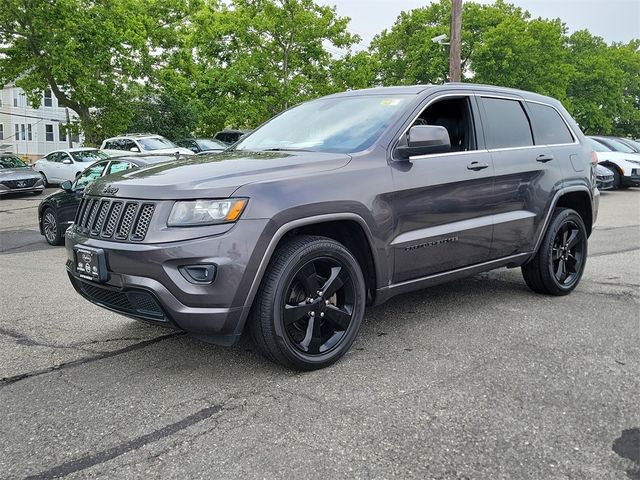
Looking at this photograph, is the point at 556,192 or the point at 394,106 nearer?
the point at 394,106

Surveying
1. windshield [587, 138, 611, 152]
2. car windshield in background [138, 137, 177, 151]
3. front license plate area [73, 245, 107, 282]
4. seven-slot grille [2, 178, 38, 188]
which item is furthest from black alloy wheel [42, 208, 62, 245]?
windshield [587, 138, 611, 152]

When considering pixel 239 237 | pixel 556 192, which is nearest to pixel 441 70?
pixel 556 192

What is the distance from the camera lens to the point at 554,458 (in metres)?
2.65

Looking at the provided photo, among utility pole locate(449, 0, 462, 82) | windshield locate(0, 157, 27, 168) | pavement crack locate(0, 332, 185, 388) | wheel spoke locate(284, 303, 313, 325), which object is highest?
utility pole locate(449, 0, 462, 82)

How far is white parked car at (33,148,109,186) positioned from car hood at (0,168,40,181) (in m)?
0.78

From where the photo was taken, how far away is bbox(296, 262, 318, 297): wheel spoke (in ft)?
11.6

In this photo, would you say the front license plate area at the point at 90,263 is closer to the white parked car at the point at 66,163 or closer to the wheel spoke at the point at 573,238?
the wheel spoke at the point at 573,238

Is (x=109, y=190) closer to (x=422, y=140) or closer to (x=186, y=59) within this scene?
(x=422, y=140)

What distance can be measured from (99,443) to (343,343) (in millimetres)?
1553

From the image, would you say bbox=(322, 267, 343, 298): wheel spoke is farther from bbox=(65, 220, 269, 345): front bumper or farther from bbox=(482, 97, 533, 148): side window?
bbox=(482, 97, 533, 148): side window

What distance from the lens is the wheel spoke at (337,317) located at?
3.67 m

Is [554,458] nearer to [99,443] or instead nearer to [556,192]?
[99,443]

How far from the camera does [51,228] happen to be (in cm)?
989

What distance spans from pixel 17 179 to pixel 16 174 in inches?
10.9
